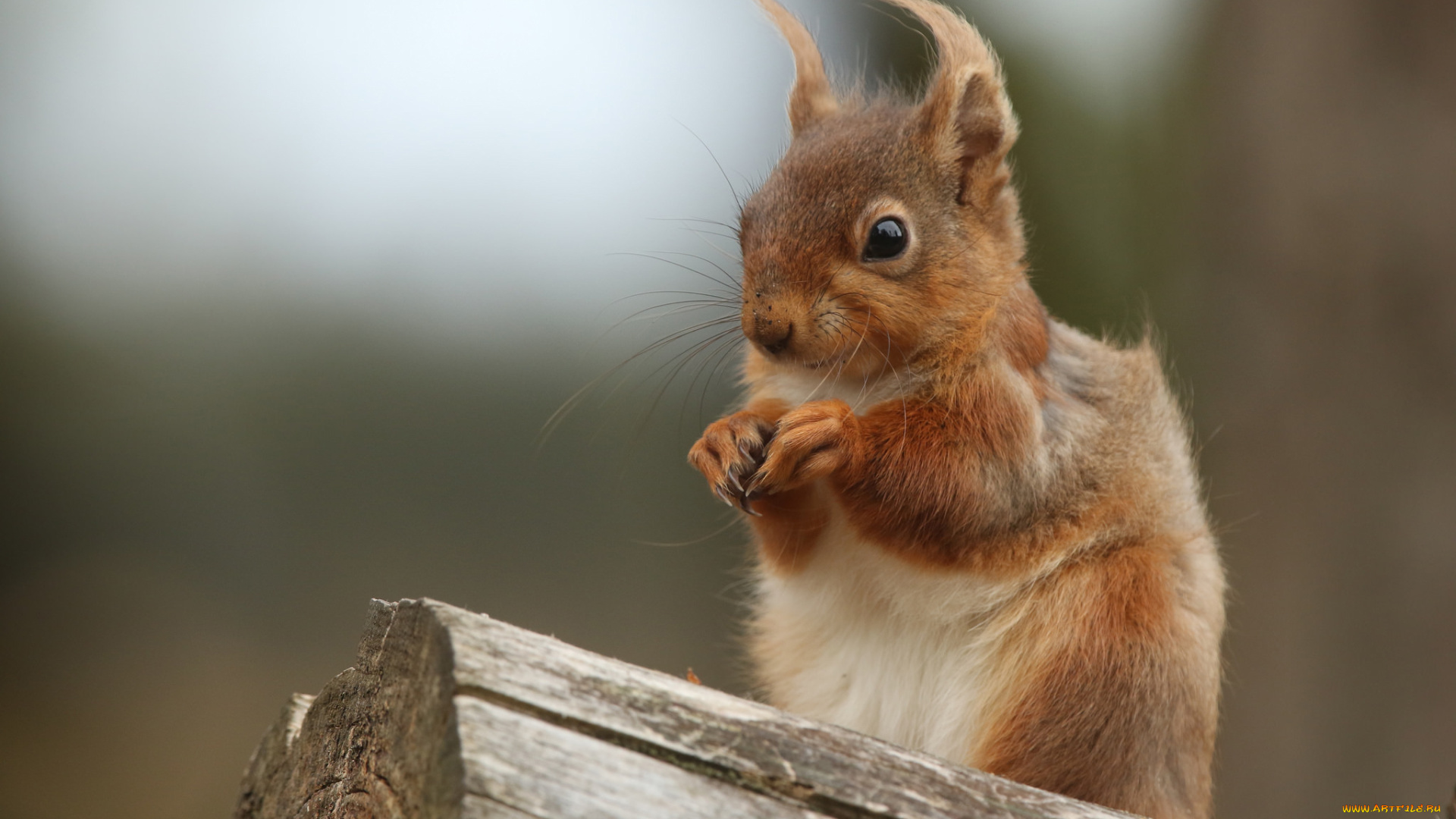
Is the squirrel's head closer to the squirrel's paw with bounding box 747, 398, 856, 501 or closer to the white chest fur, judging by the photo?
the squirrel's paw with bounding box 747, 398, 856, 501

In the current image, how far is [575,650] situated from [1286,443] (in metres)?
2.66

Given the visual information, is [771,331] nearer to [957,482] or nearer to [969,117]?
[957,482]

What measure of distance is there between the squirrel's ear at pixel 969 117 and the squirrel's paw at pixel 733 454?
1.57ft

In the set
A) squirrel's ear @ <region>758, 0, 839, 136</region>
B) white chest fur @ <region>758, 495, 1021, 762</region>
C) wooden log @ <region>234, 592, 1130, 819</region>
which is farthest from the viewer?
squirrel's ear @ <region>758, 0, 839, 136</region>

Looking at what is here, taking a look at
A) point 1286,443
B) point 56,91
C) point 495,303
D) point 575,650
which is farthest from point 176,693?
point 1286,443

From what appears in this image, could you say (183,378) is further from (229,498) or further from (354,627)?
(354,627)

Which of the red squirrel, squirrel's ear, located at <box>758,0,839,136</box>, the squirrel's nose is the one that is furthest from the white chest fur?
squirrel's ear, located at <box>758,0,839,136</box>

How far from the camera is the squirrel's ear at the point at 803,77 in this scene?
1815mm

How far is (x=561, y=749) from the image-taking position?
0.81 m

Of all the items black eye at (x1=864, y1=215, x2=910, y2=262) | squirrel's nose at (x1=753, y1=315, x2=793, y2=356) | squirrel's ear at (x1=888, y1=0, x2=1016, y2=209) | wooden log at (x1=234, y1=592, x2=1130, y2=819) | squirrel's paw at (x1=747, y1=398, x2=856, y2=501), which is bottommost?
wooden log at (x1=234, y1=592, x2=1130, y2=819)

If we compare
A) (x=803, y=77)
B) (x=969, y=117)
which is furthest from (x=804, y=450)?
(x=803, y=77)

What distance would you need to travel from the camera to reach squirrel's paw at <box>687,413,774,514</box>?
1.39 meters

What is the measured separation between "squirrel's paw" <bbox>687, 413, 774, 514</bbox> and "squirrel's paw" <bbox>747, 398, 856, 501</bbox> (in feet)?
0.07

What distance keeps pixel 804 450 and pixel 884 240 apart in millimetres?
325
